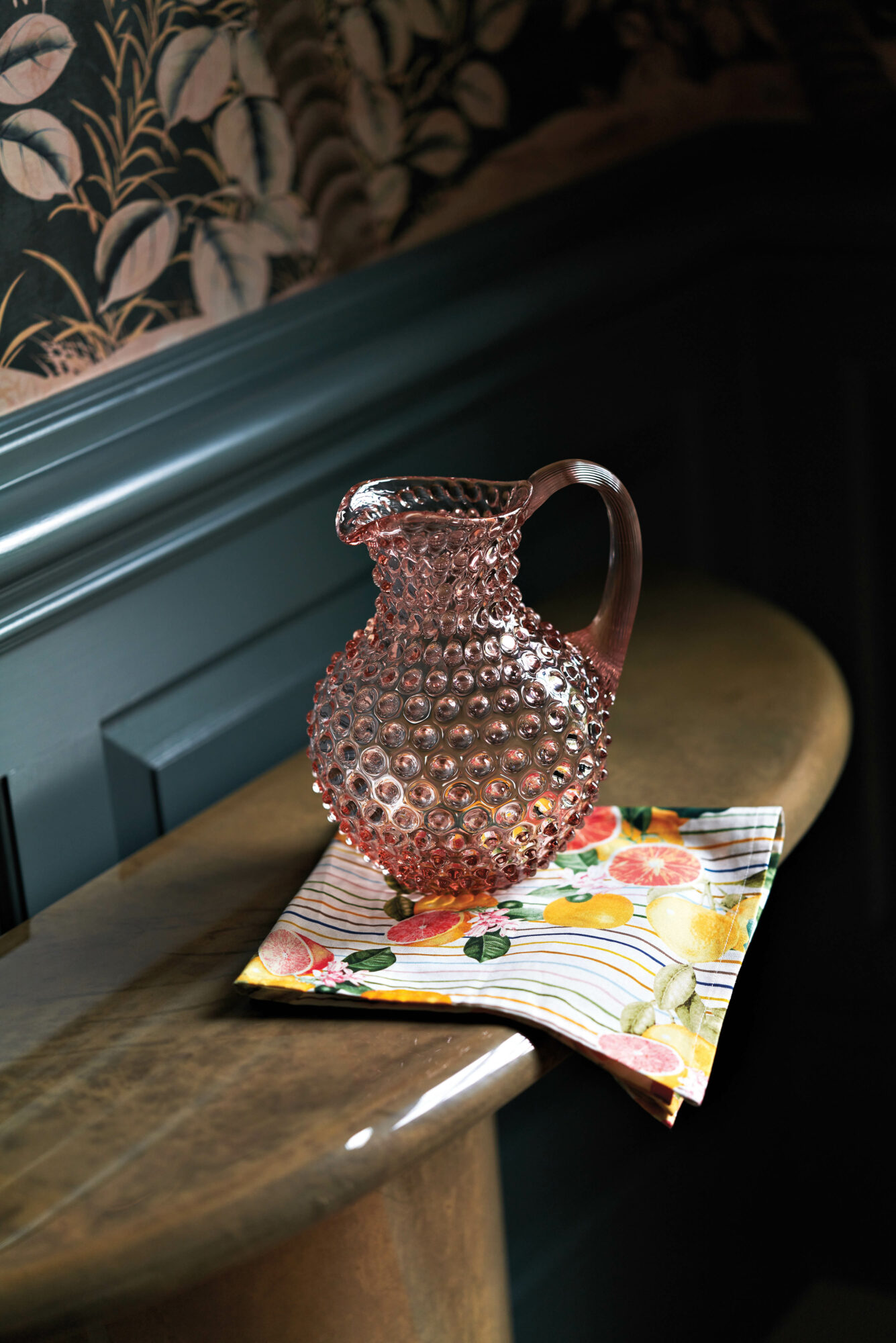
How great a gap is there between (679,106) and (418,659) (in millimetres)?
830

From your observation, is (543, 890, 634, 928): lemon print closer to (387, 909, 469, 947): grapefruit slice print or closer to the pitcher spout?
(387, 909, 469, 947): grapefruit slice print

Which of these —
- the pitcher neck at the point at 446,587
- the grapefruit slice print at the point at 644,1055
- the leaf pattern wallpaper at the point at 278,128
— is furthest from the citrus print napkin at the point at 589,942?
the leaf pattern wallpaper at the point at 278,128

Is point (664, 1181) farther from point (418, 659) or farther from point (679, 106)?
point (679, 106)

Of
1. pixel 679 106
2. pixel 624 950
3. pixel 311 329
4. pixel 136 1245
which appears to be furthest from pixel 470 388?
pixel 136 1245

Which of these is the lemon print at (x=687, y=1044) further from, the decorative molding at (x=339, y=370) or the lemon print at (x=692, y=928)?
the decorative molding at (x=339, y=370)

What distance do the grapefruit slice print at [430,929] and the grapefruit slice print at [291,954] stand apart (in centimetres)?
3

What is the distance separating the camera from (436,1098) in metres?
0.49

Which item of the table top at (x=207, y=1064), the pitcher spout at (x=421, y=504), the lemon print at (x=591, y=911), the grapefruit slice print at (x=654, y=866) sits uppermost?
the pitcher spout at (x=421, y=504)

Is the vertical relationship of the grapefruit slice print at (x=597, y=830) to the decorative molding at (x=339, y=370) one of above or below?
below

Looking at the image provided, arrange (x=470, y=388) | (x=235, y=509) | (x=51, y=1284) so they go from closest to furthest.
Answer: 1. (x=51, y=1284)
2. (x=235, y=509)
3. (x=470, y=388)

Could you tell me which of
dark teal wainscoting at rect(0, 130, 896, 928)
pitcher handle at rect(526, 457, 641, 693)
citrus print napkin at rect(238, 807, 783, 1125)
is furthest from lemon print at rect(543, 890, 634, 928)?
dark teal wainscoting at rect(0, 130, 896, 928)

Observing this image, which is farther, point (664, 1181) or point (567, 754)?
point (664, 1181)

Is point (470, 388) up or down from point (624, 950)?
up

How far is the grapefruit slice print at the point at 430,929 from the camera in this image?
0.58 metres
